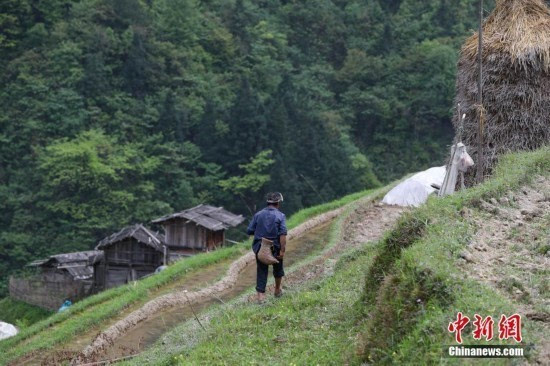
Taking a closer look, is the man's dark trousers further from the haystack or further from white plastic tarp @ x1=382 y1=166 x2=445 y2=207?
white plastic tarp @ x1=382 y1=166 x2=445 y2=207

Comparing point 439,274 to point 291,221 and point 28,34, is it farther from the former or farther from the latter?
point 28,34

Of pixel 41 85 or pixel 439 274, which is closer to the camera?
pixel 439 274

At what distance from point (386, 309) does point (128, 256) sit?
19.3m

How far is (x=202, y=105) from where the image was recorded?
3981 centimetres

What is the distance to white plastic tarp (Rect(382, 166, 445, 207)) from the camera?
18359 millimetres

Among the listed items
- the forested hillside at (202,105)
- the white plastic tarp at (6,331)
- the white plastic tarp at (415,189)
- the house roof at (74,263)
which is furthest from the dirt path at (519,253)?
the forested hillside at (202,105)

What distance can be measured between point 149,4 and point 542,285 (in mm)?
41564

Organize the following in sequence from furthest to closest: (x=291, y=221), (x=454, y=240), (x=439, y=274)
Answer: (x=291, y=221)
(x=454, y=240)
(x=439, y=274)

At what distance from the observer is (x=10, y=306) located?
2797 centimetres

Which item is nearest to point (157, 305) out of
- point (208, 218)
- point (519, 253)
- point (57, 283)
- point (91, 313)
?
point (91, 313)

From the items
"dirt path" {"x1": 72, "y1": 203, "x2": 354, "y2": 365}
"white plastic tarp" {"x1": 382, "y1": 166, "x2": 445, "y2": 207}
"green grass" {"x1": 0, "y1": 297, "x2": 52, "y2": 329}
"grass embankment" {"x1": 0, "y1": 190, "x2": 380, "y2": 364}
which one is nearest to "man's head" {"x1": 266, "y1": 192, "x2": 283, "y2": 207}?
"dirt path" {"x1": 72, "y1": 203, "x2": 354, "y2": 365}

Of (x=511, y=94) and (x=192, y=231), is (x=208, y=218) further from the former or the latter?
(x=511, y=94)

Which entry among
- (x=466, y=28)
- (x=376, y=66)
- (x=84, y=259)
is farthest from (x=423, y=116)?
(x=84, y=259)

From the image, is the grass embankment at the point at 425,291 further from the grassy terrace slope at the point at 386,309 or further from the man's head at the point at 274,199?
the man's head at the point at 274,199
